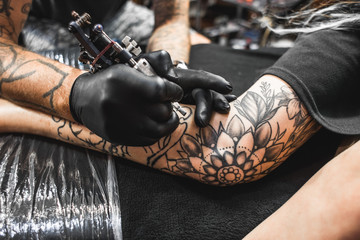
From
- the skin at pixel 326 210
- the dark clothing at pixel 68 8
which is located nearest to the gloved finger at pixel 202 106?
the skin at pixel 326 210

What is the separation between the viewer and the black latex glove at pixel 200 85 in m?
0.59

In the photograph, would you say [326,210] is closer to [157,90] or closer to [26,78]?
[157,90]

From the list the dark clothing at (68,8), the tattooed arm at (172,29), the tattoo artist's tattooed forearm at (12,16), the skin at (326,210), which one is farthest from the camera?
the dark clothing at (68,8)

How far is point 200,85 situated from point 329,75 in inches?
12.7

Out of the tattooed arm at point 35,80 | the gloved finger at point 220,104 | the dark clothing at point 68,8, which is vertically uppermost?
the dark clothing at point 68,8

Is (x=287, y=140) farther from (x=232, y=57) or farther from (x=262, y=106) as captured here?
(x=232, y=57)

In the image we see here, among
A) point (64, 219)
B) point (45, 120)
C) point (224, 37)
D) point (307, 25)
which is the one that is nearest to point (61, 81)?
point (45, 120)

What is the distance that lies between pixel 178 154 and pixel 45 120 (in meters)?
0.39

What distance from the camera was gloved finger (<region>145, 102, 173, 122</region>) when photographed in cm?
49

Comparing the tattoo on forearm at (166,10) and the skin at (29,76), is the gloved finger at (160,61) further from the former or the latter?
the tattoo on forearm at (166,10)

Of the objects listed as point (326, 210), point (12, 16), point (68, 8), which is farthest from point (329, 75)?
point (68, 8)

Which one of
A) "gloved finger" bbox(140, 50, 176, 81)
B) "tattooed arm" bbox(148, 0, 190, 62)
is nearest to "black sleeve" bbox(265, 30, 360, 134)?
"gloved finger" bbox(140, 50, 176, 81)

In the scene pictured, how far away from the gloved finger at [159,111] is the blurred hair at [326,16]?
0.54 metres

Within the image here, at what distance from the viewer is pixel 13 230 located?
53 centimetres
